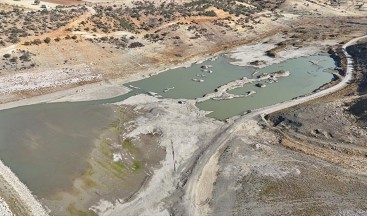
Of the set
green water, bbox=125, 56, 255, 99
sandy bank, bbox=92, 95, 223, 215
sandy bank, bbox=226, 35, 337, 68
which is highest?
sandy bank, bbox=92, 95, 223, 215

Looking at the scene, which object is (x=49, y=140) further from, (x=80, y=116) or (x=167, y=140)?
(x=167, y=140)

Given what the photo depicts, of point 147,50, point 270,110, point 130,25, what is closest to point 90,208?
point 270,110

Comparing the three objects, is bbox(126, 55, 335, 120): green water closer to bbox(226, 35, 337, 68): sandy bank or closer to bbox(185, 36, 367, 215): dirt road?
bbox(226, 35, 337, 68): sandy bank

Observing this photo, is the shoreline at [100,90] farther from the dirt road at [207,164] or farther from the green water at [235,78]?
the dirt road at [207,164]

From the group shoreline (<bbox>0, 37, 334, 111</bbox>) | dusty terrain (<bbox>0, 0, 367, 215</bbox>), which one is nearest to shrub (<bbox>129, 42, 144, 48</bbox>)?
dusty terrain (<bbox>0, 0, 367, 215</bbox>)

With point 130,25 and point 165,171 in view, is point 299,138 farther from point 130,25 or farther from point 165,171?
point 130,25

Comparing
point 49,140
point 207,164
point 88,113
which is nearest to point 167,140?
point 207,164
